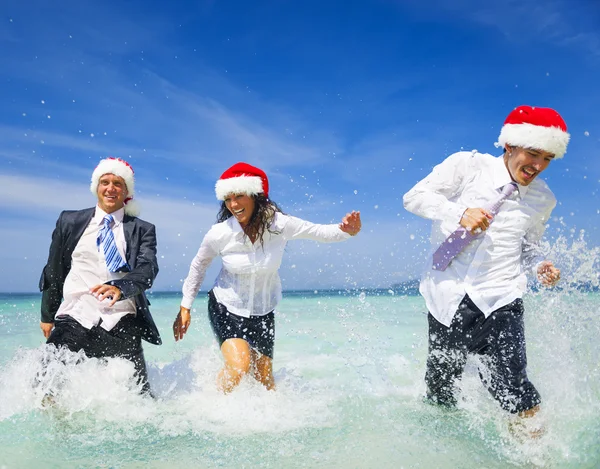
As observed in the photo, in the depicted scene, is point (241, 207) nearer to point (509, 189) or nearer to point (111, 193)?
point (111, 193)

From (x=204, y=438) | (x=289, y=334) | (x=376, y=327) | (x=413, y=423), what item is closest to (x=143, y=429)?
(x=204, y=438)

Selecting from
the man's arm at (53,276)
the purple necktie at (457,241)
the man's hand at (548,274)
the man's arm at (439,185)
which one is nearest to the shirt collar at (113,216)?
the man's arm at (53,276)

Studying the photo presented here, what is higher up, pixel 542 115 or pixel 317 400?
pixel 542 115

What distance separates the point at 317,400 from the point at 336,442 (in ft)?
3.92

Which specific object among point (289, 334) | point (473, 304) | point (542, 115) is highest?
point (542, 115)

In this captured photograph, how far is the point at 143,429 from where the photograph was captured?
4223mm

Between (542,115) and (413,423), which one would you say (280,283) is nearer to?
(413,423)

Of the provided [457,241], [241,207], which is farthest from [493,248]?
[241,207]

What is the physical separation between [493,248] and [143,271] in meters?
2.72

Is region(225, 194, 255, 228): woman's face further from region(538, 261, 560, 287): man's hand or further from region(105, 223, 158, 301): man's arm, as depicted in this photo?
region(538, 261, 560, 287): man's hand

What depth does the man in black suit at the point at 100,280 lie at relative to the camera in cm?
447

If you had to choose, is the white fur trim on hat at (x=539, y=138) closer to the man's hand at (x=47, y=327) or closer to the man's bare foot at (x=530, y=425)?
the man's bare foot at (x=530, y=425)

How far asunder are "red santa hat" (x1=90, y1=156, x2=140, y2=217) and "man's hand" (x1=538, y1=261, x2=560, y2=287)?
132 inches

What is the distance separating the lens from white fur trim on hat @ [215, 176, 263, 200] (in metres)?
4.82
